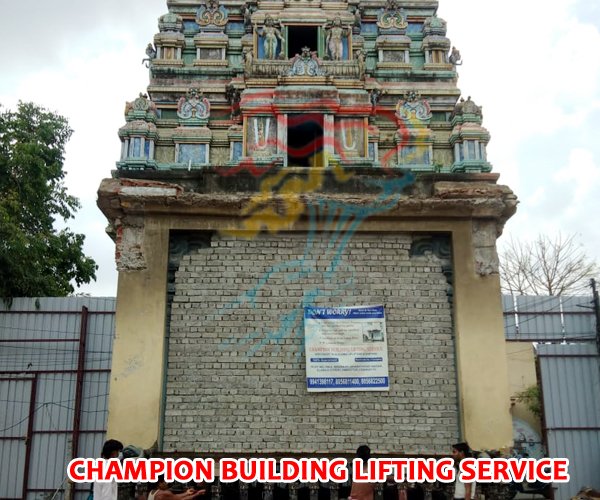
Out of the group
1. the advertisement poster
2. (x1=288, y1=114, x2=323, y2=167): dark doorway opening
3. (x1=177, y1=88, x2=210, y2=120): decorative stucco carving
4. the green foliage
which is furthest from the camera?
the green foliage

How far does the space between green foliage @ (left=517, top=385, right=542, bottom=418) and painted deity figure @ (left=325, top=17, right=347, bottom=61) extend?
8.75 m

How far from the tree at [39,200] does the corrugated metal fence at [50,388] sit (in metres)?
1.39

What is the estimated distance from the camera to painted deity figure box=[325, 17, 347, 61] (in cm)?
1454

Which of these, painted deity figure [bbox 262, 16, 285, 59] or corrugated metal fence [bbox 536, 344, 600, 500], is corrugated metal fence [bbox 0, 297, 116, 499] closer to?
painted deity figure [bbox 262, 16, 285, 59]

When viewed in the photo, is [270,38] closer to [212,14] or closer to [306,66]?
[306,66]

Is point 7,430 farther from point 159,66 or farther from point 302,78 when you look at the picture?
point 302,78

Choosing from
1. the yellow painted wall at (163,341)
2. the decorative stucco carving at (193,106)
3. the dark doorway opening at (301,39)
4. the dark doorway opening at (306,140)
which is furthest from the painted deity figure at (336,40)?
the yellow painted wall at (163,341)

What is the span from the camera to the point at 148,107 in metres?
14.0

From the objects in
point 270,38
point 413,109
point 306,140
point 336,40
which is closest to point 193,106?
point 270,38

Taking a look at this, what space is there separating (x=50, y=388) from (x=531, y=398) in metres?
10.4

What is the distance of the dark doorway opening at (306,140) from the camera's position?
13.9 m

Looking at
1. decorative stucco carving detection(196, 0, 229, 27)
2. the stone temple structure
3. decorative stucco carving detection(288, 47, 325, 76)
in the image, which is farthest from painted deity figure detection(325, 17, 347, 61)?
the stone temple structure

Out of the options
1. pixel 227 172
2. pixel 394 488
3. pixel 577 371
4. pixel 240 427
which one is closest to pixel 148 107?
pixel 227 172

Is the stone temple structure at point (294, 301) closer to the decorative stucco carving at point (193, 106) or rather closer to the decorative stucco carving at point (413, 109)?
the decorative stucco carving at point (413, 109)
